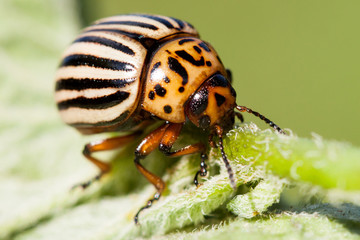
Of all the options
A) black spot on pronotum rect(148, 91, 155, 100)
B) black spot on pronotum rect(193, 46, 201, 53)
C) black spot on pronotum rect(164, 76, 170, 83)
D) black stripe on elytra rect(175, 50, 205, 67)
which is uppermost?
black spot on pronotum rect(193, 46, 201, 53)

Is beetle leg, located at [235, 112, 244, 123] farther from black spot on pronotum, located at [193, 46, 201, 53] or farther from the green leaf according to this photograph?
black spot on pronotum, located at [193, 46, 201, 53]

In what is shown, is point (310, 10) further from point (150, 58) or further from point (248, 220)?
point (248, 220)

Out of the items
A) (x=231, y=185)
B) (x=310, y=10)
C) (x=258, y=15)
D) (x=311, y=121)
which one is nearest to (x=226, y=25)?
(x=258, y=15)

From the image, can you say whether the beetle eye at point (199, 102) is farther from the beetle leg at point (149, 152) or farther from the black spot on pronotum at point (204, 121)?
the beetle leg at point (149, 152)

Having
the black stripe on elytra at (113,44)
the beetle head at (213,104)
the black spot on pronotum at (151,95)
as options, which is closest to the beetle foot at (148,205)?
the beetle head at (213,104)

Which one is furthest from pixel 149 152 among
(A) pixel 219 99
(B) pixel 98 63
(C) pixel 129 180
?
(B) pixel 98 63

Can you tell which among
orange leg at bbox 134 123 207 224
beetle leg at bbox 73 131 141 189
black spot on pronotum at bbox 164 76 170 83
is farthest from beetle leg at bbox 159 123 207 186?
beetle leg at bbox 73 131 141 189

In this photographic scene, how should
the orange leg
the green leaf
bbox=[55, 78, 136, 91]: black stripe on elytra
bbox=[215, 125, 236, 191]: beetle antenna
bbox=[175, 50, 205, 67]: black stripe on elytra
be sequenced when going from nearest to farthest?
the green leaf
bbox=[215, 125, 236, 191]: beetle antenna
the orange leg
bbox=[175, 50, 205, 67]: black stripe on elytra
bbox=[55, 78, 136, 91]: black stripe on elytra
